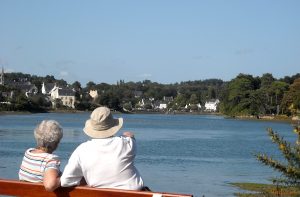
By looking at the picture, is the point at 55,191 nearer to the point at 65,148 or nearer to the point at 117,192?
the point at 117,192

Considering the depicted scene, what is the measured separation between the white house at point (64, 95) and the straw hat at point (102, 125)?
165m

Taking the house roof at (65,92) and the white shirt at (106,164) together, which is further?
the house roof at (65,92)

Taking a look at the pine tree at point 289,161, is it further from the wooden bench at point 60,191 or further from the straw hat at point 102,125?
the wooden bench at point 60,191

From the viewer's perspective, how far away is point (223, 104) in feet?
539

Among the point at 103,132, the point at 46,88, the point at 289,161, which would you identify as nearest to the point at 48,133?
the point at 103,132

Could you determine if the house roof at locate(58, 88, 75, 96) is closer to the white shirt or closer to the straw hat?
the straw hat

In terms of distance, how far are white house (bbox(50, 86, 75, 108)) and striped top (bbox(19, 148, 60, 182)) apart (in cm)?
16555

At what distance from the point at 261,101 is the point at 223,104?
22.2 meters

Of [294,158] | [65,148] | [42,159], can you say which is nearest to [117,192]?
[42,159]

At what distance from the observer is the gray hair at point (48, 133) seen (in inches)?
205

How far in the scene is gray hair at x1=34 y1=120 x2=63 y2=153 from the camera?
5.20 metres

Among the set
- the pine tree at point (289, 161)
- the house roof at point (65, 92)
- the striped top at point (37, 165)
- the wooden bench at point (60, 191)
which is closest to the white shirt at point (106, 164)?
the striped top at point (37, 165)

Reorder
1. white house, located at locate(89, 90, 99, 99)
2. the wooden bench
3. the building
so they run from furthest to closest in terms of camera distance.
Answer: white house, located at locate(89, 90, 99, 99) < the building < the wooden bench

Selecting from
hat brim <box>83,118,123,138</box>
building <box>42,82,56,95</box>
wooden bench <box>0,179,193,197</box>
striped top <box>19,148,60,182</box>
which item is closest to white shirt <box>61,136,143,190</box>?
hat brim <box>83,118,123,138</box>
